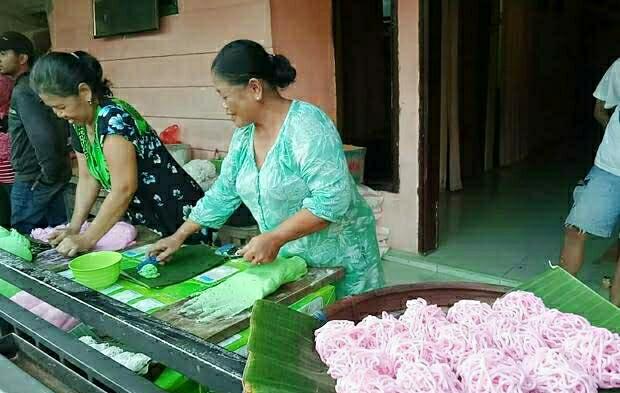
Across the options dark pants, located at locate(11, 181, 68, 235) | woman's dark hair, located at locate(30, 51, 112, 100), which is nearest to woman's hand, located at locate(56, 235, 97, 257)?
woman's dark hair, located at locate(30, 51, 112, 100)

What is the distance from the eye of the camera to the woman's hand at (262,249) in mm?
1558

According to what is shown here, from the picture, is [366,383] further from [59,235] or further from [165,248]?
[59,235]

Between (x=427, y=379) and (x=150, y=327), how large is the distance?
51 cm

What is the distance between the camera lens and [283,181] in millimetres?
1704

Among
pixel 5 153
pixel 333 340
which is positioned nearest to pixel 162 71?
pixel 5 153

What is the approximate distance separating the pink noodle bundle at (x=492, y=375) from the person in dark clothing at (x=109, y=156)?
1519 mm

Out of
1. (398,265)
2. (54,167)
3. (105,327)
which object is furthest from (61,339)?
(398,265)

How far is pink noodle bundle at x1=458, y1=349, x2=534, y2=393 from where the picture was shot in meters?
0.78

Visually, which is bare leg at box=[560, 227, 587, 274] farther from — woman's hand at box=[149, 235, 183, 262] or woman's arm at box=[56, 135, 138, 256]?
woman's arm at box=[56, 135, 138, 256]

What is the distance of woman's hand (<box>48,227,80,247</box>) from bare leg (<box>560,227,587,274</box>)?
254cm

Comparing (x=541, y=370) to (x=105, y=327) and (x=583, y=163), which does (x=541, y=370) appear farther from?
(x=583, y=163)

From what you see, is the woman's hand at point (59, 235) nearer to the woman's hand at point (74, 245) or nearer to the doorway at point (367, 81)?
the woman's hand at point (74, 245)

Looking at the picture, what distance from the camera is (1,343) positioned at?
132 cm

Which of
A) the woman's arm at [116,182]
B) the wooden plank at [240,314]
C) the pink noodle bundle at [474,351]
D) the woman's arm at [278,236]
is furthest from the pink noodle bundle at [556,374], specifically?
the woman's arm at [116,182]
